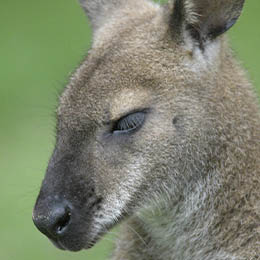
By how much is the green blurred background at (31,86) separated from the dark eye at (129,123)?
9.68 feet

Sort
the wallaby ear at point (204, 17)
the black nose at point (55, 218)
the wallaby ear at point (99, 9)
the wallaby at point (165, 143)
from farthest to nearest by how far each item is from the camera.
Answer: the wallaby ear at point (99, 9) → the wallaby ear at point (204, 17) → the wallaby at point (165, 143) → the black nose at point (55, 218)

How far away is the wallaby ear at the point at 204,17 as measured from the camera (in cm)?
641

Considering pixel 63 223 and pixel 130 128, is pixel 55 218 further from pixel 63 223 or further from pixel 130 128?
pixel 130 128

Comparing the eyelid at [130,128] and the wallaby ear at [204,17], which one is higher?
the wallaby ear at [204,17]

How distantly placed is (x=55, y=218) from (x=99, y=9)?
2092 millimetres

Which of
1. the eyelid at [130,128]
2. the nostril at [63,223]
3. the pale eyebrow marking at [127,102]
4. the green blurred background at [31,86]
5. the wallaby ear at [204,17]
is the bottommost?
the green blurred background at [31,86]

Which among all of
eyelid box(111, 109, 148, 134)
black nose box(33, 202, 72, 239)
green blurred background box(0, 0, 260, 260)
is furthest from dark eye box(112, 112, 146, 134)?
green blurred background box(0, 0, 260, 260)

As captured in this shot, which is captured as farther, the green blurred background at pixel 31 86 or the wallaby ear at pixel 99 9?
the green blurred background at pixel 31 86

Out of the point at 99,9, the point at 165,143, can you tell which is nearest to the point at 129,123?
the point at 165,143

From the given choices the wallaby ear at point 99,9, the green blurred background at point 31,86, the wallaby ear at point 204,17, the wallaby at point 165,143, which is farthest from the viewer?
the green blurred background at point 31,86

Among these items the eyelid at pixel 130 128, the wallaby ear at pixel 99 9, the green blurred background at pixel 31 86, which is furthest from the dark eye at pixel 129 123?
the green blurred background at pixel 31 86

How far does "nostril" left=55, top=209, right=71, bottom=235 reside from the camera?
609 centimetres

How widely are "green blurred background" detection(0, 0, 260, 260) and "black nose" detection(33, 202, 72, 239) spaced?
2.90 metres

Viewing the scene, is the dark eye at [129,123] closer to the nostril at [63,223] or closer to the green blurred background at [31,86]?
the nostril at [63,223]
